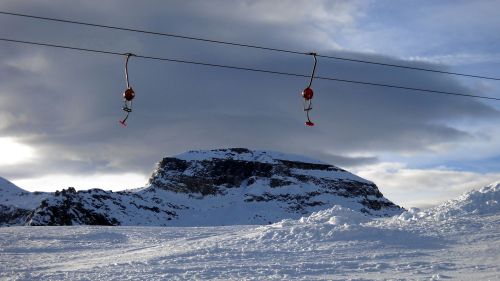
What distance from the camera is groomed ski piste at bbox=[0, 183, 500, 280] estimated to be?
1756 cm

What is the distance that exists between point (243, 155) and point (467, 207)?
166108 millimetres

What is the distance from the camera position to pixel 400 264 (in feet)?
59.2

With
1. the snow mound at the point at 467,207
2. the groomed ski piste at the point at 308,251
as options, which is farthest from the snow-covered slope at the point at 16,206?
the snow mound at the point at 467,207

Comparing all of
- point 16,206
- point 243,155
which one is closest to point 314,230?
point 243,155

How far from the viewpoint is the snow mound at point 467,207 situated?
25.5 metres

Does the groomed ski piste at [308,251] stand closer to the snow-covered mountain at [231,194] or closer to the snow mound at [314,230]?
the snow mound at [314,230]

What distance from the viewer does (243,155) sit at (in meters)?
192

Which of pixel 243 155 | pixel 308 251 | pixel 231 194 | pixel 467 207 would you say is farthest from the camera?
pixel 243 155

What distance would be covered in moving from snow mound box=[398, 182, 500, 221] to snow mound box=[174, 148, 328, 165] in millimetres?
154248

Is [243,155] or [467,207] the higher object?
[243,155]

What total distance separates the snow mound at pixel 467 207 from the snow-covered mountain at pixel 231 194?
7922 cm

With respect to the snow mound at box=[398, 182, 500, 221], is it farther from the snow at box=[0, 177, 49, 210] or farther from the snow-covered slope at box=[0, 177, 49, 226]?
the snow at box=[0, 177, 49, 210]

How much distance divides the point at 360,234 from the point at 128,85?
439 inches

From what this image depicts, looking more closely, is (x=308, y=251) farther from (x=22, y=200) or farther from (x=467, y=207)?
(x=22, y=200)
